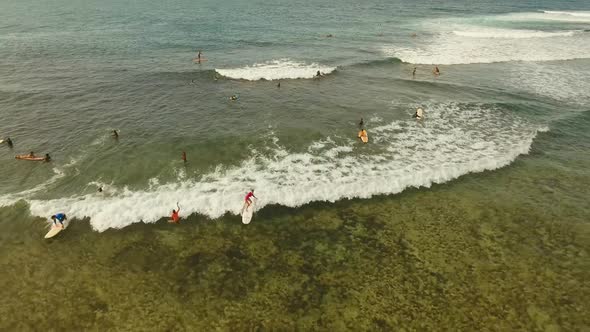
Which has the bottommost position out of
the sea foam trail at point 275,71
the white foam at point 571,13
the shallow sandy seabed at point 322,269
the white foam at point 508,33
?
the shallow sandy seabed at point 322,269

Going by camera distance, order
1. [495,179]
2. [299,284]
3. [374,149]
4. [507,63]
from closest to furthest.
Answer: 1. [299,284]
2. [495,179]
3. [374,149]
4. [507,63]

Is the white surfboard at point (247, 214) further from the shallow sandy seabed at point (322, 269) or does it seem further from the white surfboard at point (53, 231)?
the white surfboard at point (53, 231)

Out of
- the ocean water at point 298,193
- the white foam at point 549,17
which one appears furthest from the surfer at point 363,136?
the white foam at point 549,17

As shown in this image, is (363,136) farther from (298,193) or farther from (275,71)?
(275,71)

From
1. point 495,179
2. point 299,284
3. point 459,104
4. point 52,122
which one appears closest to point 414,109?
point 459,104

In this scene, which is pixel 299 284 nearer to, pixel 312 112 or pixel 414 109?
pixel 312 112
